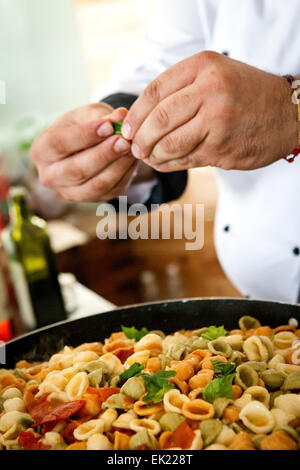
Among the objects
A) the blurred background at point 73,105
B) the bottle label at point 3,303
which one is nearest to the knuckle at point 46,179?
the bottle label at point 3,303

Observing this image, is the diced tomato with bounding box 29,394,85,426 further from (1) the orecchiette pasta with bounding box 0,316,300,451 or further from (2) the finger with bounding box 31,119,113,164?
(2) the finger with bounding box 31,119,113,164

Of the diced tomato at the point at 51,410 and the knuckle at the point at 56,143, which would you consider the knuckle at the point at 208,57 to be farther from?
the diced tomato at the point at 51,410

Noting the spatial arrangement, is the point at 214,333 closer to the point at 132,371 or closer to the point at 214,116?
the point at 132,371

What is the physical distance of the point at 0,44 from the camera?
12.1ft

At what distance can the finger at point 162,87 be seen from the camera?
2.85ft

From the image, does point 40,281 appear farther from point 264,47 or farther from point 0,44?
point 0,44

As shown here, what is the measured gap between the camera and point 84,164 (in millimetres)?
1103

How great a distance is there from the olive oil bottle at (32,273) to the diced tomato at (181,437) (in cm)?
124

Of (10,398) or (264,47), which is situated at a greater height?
(264,47)

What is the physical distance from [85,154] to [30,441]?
594mm

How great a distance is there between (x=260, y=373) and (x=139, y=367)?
16 centimetres

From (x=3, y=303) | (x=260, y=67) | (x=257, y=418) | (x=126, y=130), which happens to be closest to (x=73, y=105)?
(x=3, y=303)

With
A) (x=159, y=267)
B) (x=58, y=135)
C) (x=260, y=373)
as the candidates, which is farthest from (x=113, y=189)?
(x=159, y=267)
